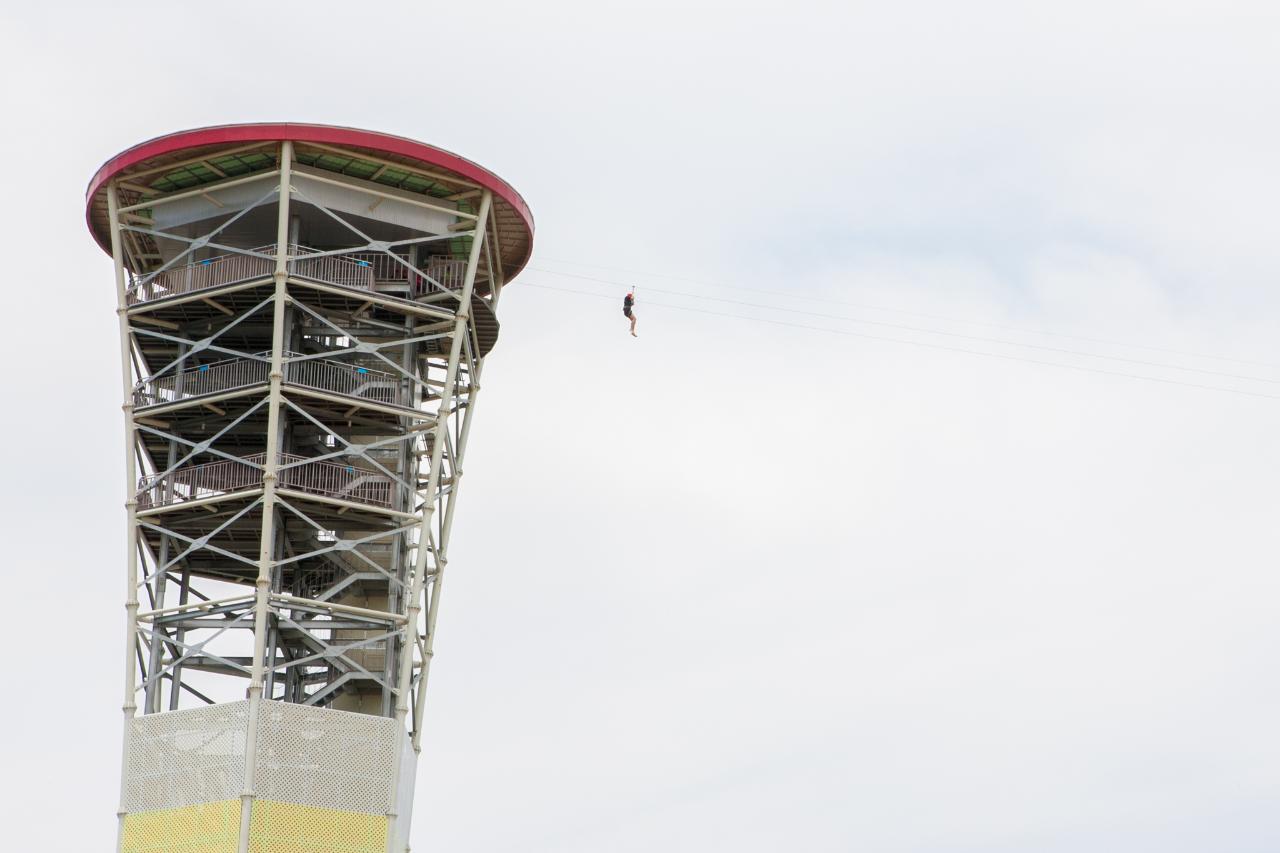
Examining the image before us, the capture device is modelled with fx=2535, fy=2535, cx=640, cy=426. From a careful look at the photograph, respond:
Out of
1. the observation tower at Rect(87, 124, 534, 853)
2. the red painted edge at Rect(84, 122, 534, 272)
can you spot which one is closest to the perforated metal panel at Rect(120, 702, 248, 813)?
the observation tower at Rect(87, 124, 534, 853)

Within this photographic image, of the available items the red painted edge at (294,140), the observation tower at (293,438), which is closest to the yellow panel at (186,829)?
the observation tower at (293,438)

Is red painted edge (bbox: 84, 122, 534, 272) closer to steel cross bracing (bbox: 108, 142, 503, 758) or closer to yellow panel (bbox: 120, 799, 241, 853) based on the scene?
steel cross bracing (bbox: 108, 142, 503, 758)

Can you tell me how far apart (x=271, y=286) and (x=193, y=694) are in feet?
46.1

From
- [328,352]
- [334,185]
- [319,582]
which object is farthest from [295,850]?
[334,185]

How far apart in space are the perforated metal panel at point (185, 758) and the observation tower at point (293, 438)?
0.26 feet

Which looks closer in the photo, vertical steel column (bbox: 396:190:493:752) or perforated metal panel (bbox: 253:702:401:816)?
perforated metal panel (bbox: 253:702:401:816)

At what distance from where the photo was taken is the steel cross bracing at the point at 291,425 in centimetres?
8488

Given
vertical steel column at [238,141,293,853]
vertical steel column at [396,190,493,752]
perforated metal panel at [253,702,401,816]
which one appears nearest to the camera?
vertical steel column at [238,141,293,853]

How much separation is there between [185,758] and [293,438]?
1177 centimetres

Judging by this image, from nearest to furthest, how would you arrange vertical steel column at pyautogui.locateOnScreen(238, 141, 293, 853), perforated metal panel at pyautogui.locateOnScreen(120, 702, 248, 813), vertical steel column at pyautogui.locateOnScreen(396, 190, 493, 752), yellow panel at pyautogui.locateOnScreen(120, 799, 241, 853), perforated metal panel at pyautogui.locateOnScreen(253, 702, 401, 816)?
yellow panel at pyautogui.locateOnScreen(120, 799, 241, 853) < vertical steel column at pyautogui.locateOnScreen(238, 141, 293, 853) < perforated metal panel at pyautogui.locateOnScreen(253, 702, 401, 816) < perforated metal panel at pyautogui.locateOnScreen(120, 702, 248, 813) < vertical steel column at pyautogui.locateOnScreen(396, 190, 493, 752)

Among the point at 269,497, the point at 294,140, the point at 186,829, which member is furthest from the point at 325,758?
the point at 294,140

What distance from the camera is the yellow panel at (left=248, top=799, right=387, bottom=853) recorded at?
265 feet

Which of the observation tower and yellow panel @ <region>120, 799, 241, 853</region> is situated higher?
the observation tower

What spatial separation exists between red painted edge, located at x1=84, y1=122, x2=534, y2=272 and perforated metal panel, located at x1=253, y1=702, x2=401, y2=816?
741 inches
